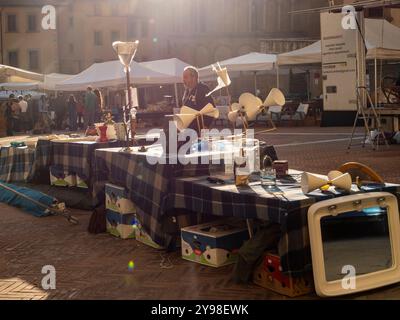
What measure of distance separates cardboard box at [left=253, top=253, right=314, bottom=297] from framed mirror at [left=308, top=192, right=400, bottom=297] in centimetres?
15

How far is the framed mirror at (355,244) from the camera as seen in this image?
4238 mm

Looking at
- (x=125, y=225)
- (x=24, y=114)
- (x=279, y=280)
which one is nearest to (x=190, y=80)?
(x=125, y=225)

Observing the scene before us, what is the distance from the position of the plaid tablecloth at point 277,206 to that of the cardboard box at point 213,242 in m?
0.25

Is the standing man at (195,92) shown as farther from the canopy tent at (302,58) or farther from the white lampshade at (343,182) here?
the canopy tent at (302,58)

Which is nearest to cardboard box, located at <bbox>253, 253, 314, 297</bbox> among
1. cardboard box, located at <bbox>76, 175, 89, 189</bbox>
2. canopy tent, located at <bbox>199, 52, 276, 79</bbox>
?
cardboard box, located at <bbox>76, 175, 89, 189</bbox>

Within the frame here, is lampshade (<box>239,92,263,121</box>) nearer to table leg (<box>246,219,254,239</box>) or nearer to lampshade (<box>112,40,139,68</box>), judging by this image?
table leg (<box>246,219,254,239</box>)

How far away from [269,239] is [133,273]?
1220 millimetres

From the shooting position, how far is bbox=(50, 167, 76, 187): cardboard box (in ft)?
28.0

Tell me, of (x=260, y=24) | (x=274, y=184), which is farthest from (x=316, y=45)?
(x=260, y=24)

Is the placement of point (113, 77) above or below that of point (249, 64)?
below

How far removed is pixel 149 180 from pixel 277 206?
1.76 m

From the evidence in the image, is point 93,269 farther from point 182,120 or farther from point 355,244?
point 355,244

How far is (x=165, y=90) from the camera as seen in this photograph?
41938 mm

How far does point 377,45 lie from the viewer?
54.6 ft
